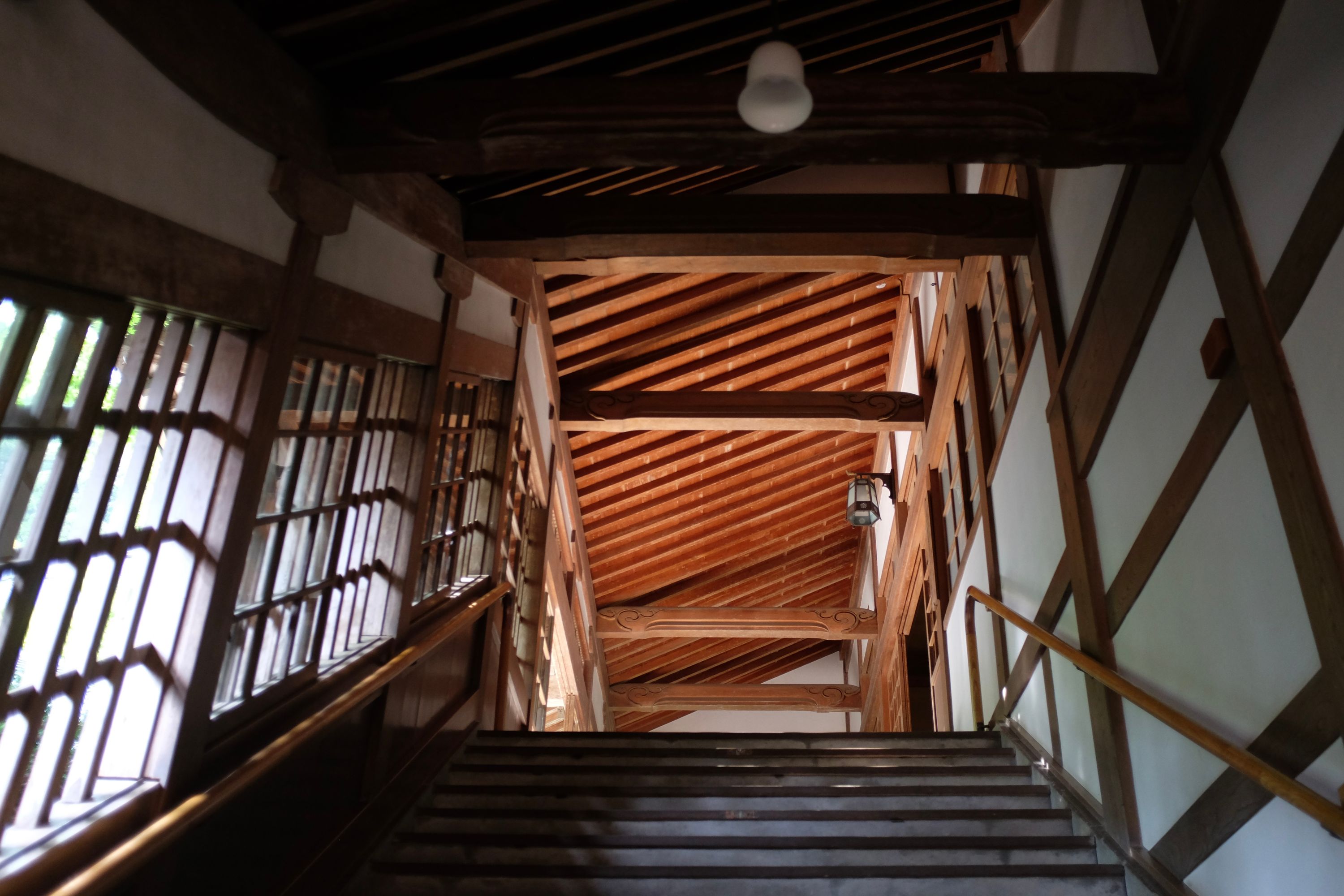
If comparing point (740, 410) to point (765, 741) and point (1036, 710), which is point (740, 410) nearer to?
point (765, 741)

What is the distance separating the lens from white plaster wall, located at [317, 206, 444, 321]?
96.8 inches

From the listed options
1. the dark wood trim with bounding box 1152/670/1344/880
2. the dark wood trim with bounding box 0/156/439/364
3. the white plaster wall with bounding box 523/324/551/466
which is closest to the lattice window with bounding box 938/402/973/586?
the white plaster wall with bounding box 523/324/551/466

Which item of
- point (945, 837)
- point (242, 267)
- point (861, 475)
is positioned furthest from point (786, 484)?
point (242, 267)

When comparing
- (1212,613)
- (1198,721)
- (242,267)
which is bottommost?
(1198,721)

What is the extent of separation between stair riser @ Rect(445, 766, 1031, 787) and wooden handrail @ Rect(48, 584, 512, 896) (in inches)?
24.5

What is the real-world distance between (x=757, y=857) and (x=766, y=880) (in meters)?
0.11

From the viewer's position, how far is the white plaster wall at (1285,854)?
1.48m

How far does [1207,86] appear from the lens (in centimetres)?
198

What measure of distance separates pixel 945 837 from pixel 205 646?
1886 millimetres

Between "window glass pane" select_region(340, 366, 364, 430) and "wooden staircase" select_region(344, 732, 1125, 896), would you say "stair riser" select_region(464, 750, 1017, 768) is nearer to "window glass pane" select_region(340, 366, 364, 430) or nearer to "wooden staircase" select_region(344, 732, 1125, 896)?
"wooden staircase" select_region(344, 732, 1125, 896)

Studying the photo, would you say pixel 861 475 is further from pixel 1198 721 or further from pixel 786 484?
pixel 1198 721

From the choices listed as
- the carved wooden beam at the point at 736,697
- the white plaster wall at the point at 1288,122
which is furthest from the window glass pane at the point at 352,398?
the carved wooden beam at the point at 736,697

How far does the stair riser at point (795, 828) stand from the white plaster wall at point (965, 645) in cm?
136

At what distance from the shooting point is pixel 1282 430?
160cm
